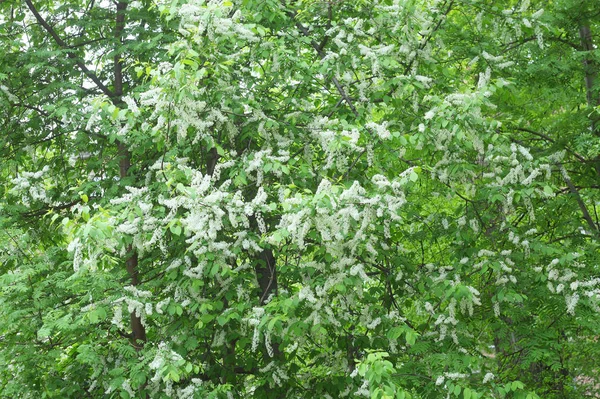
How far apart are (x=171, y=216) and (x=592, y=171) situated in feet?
15.4

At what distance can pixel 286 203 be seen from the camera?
440cm

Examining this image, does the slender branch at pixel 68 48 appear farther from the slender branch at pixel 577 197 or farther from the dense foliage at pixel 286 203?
the slender branch at pixel 577 197

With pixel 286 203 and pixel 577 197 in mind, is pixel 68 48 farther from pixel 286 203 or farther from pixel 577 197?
pixel 577 197

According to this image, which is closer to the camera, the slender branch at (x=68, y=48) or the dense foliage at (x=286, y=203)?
the dense foliage at (x=286, y=203)

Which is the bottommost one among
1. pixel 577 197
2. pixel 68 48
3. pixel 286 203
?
pixel 577 197

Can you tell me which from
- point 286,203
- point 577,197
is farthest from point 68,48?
point 577,197

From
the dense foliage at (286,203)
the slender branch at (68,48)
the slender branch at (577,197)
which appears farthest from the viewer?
the slender branch at (68,48)

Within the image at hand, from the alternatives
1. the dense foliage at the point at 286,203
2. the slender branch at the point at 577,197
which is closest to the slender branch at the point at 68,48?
the dense foliage at the point at 286,203

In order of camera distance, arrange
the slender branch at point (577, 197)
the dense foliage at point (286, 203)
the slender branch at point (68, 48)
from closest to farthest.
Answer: the dense foliage at point (286, 203)
the slender branch at point (577, 197)
the slender branch at point (68, 48)

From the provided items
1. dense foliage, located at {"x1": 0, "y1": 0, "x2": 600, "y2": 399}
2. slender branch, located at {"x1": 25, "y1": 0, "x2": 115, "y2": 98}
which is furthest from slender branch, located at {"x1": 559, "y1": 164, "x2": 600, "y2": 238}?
slender branch, located at {"x1": 25, "y1": 0, "x2": 115, "y2": 98}

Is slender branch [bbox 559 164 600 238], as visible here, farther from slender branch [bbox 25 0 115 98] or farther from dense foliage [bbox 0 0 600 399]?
slender branch [bbox 25 0 115 98]

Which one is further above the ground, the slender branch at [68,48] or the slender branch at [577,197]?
the slender branch at [68,48]

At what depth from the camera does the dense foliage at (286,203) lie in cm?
493

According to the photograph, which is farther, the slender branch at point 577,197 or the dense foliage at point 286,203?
the slender branch at point 577,197
